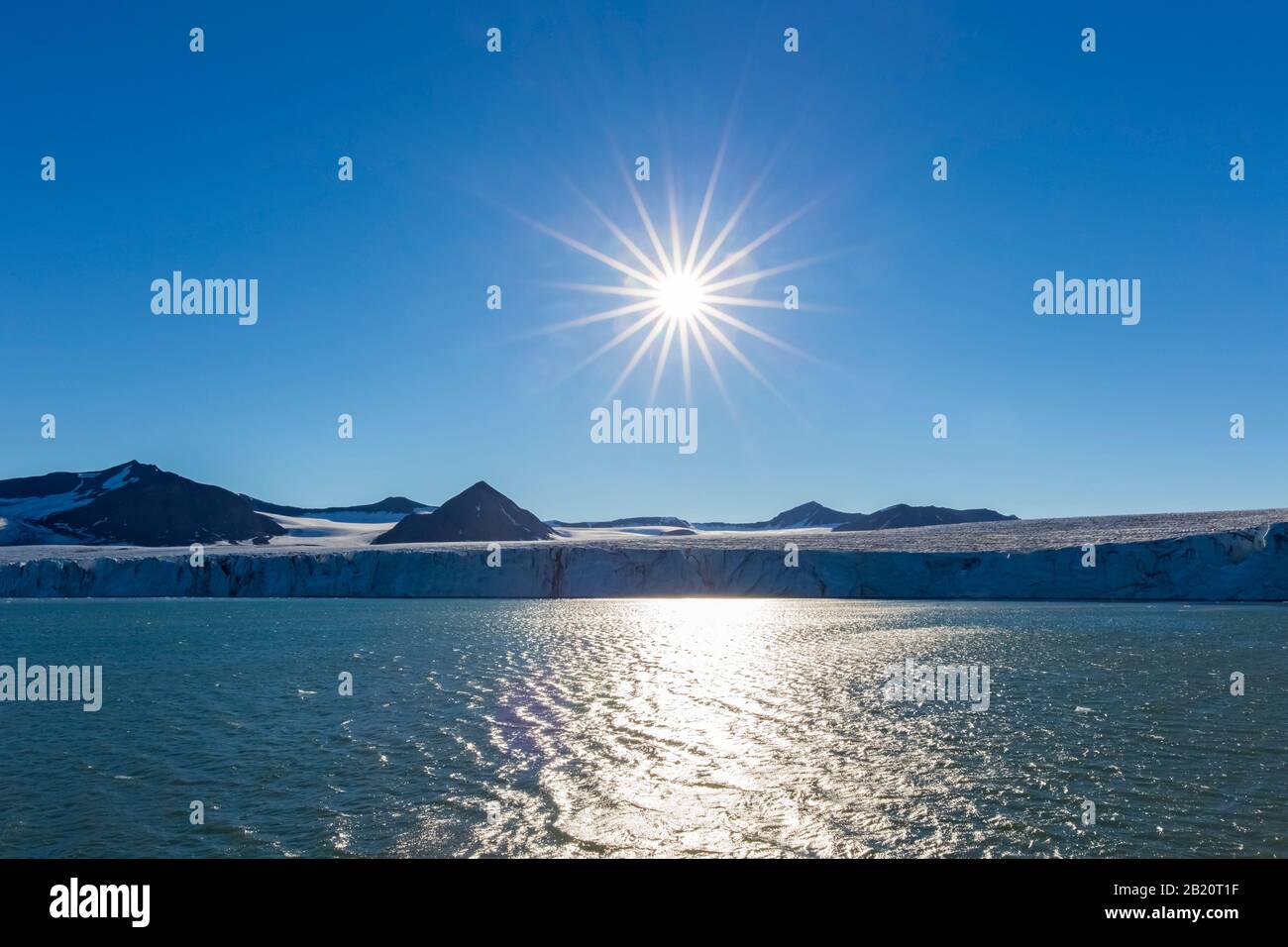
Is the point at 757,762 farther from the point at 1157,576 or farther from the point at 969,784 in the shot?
the point at 1157,576

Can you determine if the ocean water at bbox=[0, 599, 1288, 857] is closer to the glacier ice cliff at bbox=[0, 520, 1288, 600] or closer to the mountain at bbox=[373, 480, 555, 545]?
the glacier ice cliff at bbox=[0, 520, 1288, 600]

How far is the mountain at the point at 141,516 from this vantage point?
132500 millimetres

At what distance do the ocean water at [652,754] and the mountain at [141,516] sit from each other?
126 m

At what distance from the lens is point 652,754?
43.7 feet

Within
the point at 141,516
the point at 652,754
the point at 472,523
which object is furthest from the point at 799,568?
the point at 141,516

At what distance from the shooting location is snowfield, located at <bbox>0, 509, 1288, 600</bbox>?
49844 millimetres

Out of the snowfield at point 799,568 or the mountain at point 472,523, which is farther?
the mountain at point 472,523

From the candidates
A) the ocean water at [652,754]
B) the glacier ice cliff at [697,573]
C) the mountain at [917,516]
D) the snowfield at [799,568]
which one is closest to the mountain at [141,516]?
the glacier ice cliff at [697,573]

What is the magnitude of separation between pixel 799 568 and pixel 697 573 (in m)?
7.71

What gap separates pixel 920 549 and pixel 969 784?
49932 millimetres

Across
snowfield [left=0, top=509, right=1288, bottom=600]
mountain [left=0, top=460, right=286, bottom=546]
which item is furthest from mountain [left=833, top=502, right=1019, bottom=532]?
mountain [left=0, top=460, right=286, bottom=546]

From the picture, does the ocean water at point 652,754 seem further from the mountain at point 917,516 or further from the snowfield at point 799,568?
the mountain at point 917,516

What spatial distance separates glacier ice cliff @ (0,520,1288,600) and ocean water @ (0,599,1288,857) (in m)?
24.9
